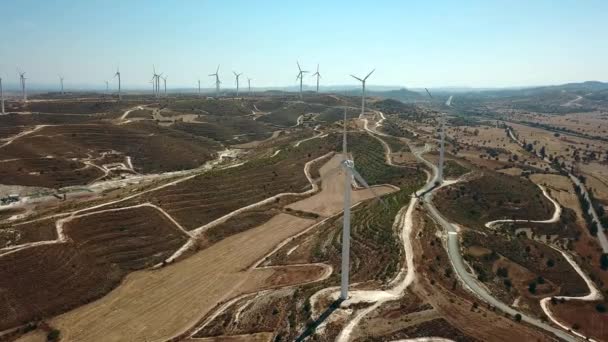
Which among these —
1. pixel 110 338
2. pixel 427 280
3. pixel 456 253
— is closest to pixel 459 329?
pixel 427 280

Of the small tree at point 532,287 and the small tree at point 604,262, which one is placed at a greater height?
the small tree at point 532,287

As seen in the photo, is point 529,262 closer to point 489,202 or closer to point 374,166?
point 489,202

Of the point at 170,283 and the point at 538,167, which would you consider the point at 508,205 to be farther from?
the point at 170,283

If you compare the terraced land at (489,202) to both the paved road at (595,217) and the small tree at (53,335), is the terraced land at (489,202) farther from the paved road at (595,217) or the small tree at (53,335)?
the small tree at (53,335)

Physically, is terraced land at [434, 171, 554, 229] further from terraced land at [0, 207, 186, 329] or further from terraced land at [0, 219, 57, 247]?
terraced land at [0, 219, 57, 247]

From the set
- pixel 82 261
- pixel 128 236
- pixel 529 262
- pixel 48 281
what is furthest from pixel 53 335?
pixel 529 262

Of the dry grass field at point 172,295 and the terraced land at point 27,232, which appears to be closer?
the dry grass field at point 172,295

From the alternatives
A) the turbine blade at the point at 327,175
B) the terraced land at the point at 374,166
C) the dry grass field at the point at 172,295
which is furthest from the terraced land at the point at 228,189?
the terraced land at the point at 374,166
